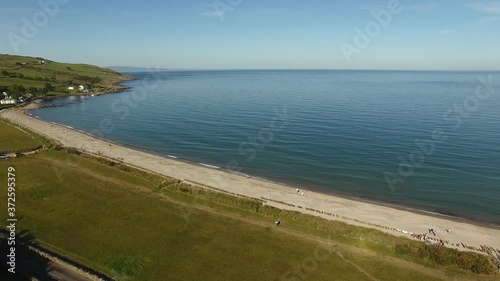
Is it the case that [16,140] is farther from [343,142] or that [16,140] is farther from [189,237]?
[343,142]

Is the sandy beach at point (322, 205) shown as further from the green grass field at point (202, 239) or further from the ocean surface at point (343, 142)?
the ocean surface at point (343, 142)

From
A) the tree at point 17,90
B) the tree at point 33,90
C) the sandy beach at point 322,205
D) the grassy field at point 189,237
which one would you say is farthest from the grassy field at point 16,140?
the tree at point 33,90

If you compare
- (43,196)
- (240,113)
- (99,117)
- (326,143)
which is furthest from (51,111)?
(326,143)

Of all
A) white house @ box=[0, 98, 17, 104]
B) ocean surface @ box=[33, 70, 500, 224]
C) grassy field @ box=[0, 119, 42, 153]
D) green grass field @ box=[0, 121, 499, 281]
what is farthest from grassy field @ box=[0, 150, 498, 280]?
white house @ box=[0, 98, 17, 104]

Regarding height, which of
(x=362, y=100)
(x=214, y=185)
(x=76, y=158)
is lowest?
(x=362, y=100)

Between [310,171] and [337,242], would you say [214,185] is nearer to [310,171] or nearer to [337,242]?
[310,171]

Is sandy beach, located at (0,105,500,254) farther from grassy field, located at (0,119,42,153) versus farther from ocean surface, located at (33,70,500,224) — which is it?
grassy field, located at (0,119,42,153)

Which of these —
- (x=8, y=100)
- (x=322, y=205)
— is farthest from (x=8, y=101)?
(x=322, y=205)
